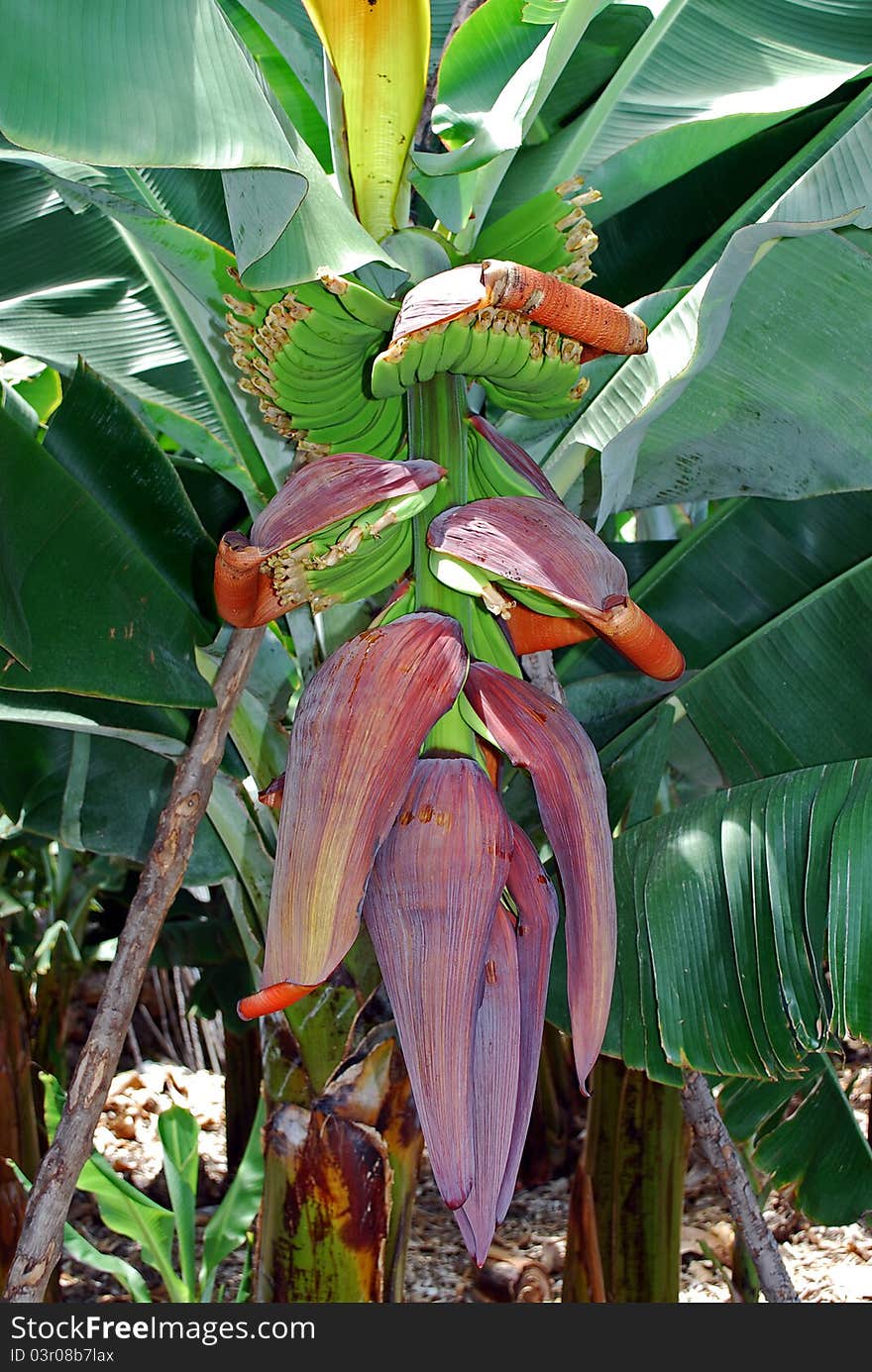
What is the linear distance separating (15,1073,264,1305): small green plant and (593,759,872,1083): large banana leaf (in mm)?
1069

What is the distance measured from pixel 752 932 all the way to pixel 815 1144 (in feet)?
2.21

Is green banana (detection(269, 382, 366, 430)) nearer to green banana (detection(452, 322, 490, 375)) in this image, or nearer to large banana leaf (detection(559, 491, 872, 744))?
green banana (detection(452, 322, 490, 375))

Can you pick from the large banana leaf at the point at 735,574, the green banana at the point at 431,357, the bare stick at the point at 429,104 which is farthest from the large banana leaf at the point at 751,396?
the large banana leaf at the point at 735,574

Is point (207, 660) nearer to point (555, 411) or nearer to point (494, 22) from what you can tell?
point (555, 411)

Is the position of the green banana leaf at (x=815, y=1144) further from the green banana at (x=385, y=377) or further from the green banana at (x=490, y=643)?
the green banana at (x=385, y=377)

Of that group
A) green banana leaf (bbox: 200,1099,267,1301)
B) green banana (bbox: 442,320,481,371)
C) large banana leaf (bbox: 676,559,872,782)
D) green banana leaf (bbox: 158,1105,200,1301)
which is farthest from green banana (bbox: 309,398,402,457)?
green banana leaf (bbox: 158,1105,200,1301)

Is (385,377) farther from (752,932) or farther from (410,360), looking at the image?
(752,932)

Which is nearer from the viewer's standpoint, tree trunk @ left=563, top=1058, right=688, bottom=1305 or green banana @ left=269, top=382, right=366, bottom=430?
green banana @ left=269, top=382, right=366, bottom=430

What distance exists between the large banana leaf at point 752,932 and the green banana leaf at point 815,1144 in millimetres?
524

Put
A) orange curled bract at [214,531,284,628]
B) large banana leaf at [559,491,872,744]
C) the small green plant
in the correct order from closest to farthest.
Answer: orange curled bract at [214,531,284,628], large banana leaf at [559,491,872,744], the small green plant

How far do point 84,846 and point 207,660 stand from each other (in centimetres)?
38

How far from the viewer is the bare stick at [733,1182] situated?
1.02m

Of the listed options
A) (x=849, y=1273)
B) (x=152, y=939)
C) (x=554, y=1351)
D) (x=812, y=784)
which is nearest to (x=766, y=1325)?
(x=554, y=1351)

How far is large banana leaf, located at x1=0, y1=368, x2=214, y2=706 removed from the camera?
83 centimetres
